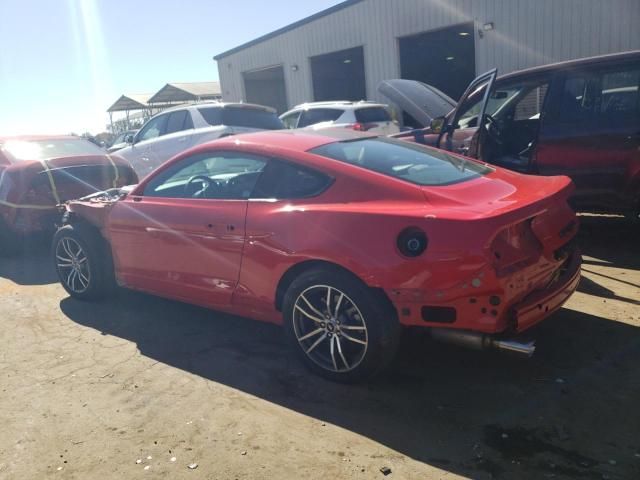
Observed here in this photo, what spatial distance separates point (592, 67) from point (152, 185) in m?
4.29

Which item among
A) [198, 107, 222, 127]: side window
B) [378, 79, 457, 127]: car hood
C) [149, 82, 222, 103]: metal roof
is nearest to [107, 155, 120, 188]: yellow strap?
[198, 107, 222, 127]: side window

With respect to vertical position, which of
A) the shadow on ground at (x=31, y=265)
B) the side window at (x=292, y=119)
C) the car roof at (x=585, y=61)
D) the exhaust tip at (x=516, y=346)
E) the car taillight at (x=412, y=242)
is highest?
the car roof at (x=585, y=61)

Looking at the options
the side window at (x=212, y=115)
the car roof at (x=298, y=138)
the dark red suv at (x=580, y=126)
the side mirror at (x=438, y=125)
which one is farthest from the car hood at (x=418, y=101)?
the car roof at (x=298, y=138)

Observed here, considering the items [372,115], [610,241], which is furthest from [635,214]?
[372,115]

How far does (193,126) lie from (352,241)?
768 cm

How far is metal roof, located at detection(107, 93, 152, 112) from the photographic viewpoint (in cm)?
3490

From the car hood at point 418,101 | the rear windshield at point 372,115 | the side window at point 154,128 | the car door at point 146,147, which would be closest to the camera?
the car hood at point 418,101

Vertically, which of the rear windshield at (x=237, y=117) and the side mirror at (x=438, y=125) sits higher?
the rear windshield at (x=237, y=117)

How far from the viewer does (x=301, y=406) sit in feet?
10.2

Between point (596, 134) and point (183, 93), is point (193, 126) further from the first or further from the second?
point (183, 93)

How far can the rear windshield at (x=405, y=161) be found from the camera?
3381mm

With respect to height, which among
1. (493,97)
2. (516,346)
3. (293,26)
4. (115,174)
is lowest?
(516,346)

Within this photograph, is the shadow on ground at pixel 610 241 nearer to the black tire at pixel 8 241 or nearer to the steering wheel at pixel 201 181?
the steering wheel at pixel 201 181

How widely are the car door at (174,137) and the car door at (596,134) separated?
6.43 metres
